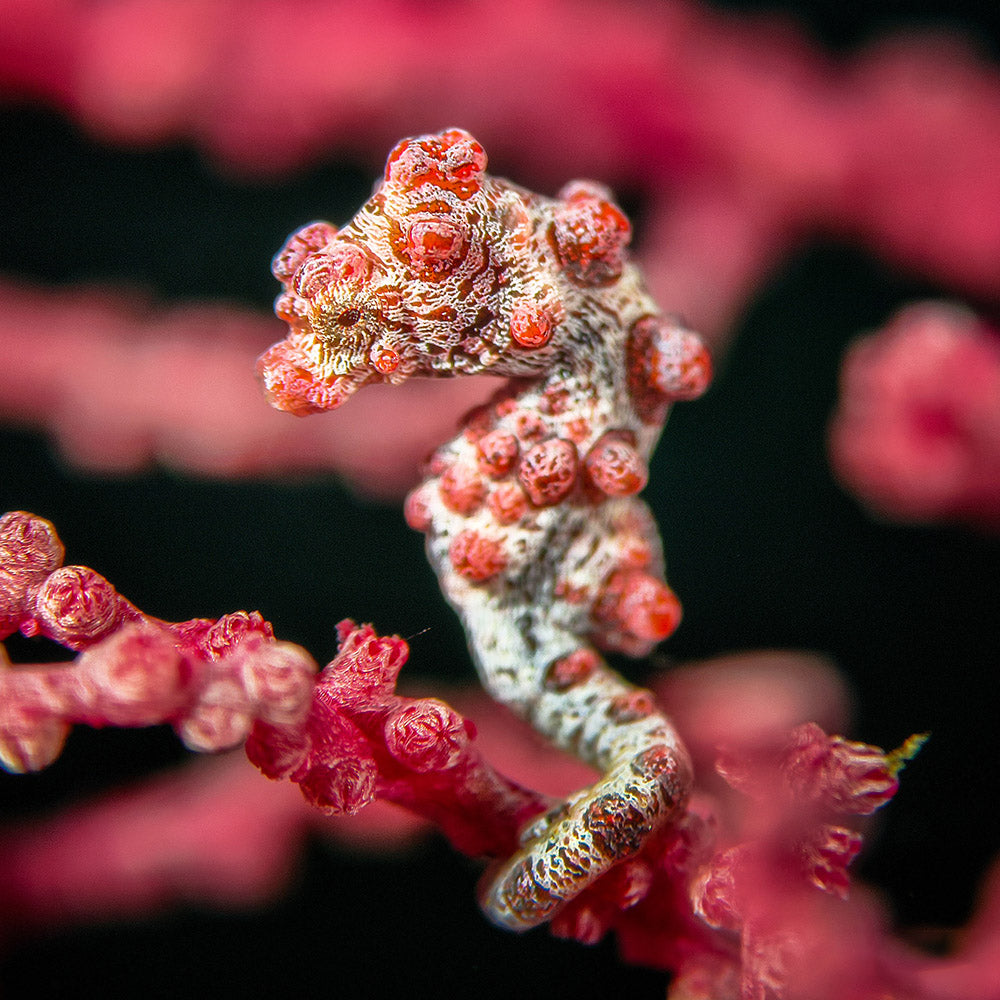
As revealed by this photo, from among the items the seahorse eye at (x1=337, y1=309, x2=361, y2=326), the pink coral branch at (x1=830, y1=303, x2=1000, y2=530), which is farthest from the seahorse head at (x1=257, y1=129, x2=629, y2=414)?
the pink coral branch at (x1=830, y1=303, x2=1000, y2=530)

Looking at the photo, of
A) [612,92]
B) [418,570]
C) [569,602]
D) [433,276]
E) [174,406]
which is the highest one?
[612,92]

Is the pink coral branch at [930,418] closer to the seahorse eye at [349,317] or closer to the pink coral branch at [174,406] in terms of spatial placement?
the pink coral branch at [174,406]

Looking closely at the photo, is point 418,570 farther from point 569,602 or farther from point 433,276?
point 433,276

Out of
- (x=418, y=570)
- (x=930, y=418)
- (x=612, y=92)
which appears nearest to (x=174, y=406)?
(x=418, y=570)

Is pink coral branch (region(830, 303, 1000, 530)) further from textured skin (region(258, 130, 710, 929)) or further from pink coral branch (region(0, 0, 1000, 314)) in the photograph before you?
textured skin (region(258, 130, 710, 929))

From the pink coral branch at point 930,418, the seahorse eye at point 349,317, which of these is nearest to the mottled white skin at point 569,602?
the seahorse eye at point 349,317

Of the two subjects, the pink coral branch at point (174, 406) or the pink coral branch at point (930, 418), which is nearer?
the pink coral branch at point (930, 418)

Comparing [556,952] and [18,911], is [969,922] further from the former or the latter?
[18,911]
